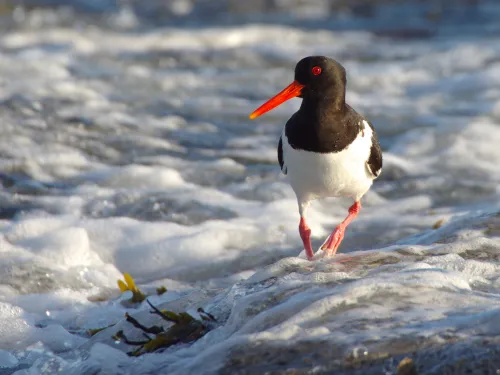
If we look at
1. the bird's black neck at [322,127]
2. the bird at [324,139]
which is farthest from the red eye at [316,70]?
the bird's black neck at [322,127]

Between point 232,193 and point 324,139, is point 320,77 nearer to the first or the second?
point 324,139

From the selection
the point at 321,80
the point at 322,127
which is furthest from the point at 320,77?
the point at 322,127

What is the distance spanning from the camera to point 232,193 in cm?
688

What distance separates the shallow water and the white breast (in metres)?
0.50

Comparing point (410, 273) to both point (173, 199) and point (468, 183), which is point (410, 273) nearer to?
point (173, 199)

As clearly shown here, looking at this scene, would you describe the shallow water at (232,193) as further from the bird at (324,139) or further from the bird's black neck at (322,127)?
the bird's black neck at (322,127)

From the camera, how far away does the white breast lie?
15.0 feet

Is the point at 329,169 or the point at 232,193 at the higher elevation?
the point at 329,169

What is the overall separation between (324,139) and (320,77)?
376mm

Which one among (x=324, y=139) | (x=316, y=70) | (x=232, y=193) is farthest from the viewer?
(x=232, y=193)

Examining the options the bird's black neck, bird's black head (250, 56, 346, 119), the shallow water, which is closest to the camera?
the shallow water

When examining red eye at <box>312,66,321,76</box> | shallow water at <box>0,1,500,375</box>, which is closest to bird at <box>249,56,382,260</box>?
red eye at <box>312,66,321,76</box>

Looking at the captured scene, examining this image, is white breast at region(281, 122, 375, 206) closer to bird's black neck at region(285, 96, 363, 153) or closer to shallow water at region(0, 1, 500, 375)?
bird's black neck at region(285, 96, 363, 153)

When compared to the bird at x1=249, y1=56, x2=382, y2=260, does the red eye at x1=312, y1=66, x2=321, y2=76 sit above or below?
above
